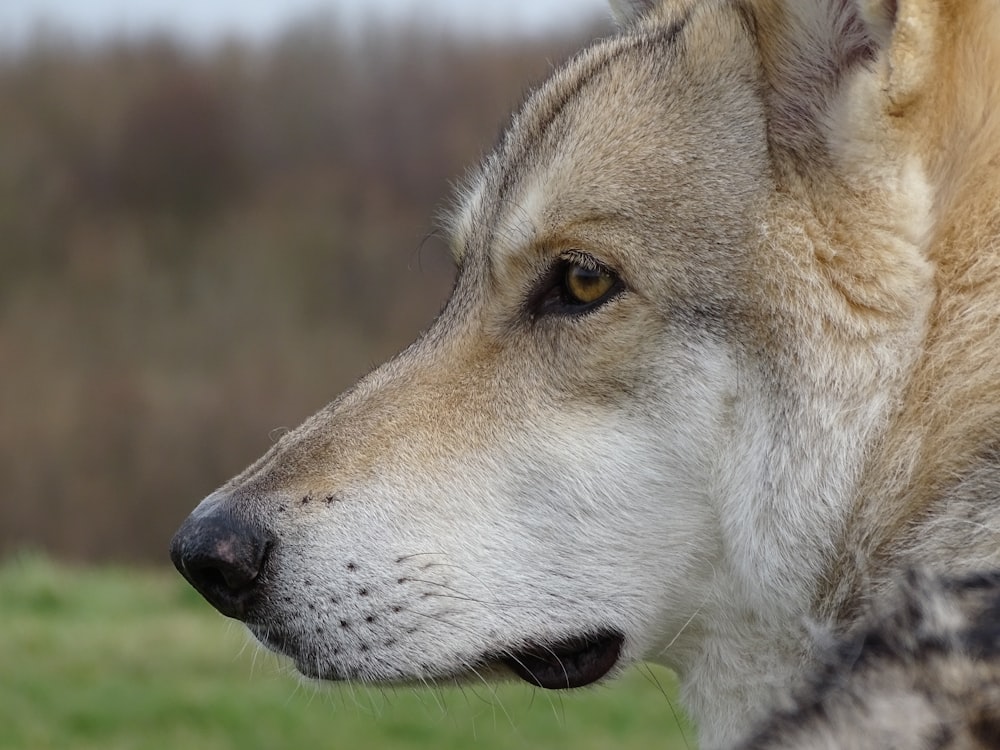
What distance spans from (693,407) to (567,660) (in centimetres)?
68

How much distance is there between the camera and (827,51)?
3.12 m

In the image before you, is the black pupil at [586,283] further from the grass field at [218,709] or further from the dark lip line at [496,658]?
the grass field at [218,709]

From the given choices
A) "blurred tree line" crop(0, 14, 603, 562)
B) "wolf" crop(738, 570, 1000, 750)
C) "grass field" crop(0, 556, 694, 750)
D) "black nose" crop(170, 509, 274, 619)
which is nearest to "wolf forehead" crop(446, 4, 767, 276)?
"black nose" crop(170, 509, 274, 619)

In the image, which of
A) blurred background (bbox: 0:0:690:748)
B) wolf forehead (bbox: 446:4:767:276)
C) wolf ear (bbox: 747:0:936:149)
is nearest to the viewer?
wolf ear (bbox: 747:0:936:149)

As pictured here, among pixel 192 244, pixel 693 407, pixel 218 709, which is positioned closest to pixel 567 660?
pixel 693 407

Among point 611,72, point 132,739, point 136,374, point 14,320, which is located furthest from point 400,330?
point 611,72

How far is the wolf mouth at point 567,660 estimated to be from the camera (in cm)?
325

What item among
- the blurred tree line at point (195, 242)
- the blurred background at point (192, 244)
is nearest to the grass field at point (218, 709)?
the blurred background at point (192, 244)

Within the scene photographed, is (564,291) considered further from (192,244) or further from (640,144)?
(192,244)

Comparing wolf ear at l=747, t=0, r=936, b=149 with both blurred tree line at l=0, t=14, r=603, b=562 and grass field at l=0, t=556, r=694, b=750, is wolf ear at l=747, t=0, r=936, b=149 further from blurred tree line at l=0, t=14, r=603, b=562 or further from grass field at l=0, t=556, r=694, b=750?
blurred tree line at l=0, t=14, r=603, b=562

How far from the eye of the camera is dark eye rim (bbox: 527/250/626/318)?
325cm

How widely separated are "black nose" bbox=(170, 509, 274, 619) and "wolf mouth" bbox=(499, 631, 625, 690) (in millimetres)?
615

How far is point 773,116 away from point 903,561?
3.41ft

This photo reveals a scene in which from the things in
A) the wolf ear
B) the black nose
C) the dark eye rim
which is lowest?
the black nose
